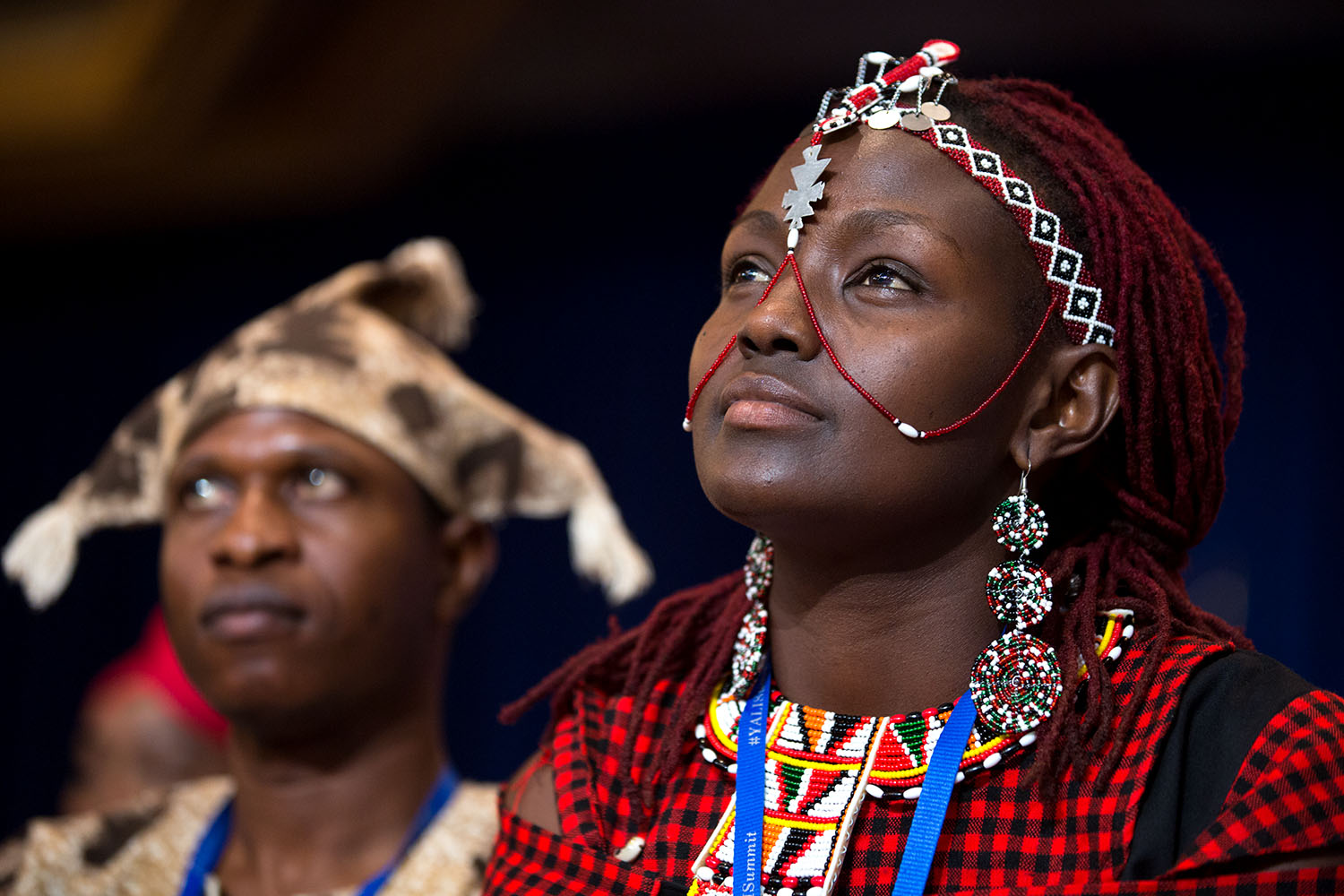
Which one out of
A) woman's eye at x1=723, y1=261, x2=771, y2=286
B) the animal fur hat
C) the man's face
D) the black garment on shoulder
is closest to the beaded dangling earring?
the black garment on shoulder

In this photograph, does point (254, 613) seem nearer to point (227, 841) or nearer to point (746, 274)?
point (227, 841)

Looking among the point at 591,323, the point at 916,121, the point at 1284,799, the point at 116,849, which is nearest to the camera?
the point at 1284,799

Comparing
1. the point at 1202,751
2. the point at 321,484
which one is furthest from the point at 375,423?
the point at 1202,751

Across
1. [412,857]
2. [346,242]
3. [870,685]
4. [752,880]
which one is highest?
[346,242]

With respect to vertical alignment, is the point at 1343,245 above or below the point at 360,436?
above

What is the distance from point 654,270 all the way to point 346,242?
113 cm

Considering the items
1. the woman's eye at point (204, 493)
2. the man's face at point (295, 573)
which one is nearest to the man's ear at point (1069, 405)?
the man's face at point (295, 573)

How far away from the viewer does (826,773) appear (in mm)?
1757

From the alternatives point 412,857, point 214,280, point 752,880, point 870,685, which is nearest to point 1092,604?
point 870,685

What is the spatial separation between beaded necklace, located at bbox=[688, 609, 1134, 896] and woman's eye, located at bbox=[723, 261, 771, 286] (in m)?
0.51

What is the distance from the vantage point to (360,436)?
8.61 ft

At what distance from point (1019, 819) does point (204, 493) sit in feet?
4.98

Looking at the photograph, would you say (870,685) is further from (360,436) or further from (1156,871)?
(360,436)

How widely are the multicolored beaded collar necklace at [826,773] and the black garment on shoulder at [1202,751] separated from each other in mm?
128
